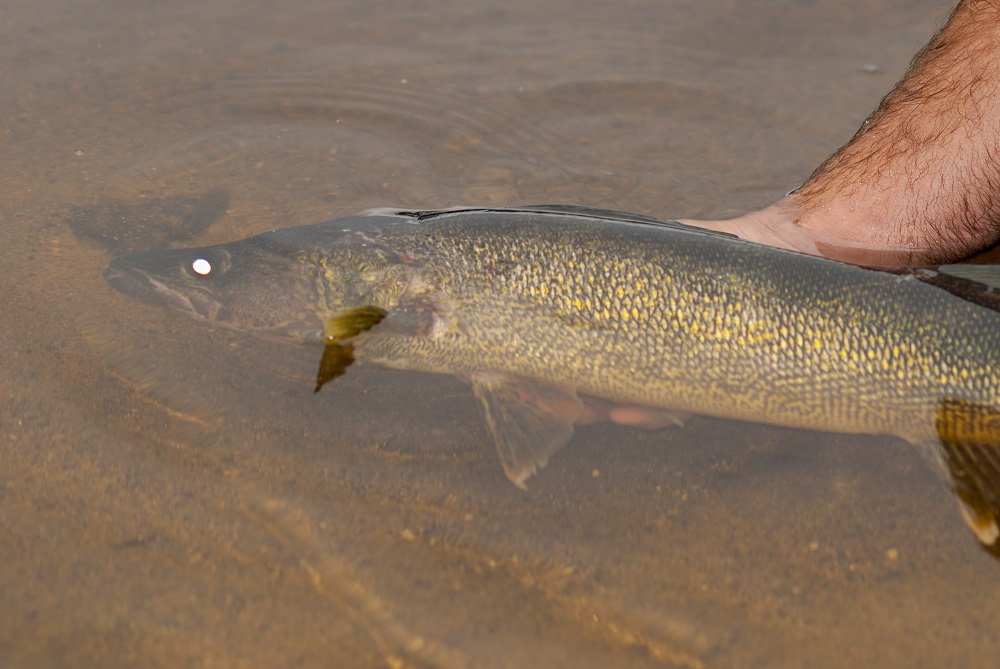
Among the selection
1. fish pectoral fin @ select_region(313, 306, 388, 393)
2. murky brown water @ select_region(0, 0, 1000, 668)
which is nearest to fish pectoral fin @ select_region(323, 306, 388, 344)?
fish pectoral fin @ select_region(313, 306, 388, 393)

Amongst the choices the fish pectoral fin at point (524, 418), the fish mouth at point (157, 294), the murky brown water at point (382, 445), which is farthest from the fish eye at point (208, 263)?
the fish pectoral fin at point (524, 418)

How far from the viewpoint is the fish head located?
13.0ft

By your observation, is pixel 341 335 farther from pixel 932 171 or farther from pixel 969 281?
pixel 932 171

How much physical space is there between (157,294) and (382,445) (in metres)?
1.35

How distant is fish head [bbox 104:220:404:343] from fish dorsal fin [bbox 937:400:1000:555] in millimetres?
2460

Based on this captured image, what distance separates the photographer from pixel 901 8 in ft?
23.3

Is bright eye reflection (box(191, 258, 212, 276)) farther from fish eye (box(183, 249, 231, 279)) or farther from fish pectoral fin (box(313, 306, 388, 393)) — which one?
fish pectoral fin (box(313, 306, 388, 393))

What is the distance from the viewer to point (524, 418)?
3.88m

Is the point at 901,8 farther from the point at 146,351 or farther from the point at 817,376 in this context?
the point at 146,351

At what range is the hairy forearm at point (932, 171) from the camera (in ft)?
15.9

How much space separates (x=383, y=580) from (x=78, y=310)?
230 centimetres

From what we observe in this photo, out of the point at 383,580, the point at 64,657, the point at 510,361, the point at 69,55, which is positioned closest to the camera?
the point at 64,657

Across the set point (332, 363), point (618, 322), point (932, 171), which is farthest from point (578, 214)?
point (932, 171)

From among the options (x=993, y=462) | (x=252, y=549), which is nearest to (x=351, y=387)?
(x=252, y=549)
